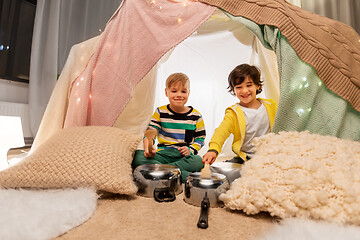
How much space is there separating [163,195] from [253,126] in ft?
1.97

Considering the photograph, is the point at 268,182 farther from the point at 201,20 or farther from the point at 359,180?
the point at 201,20

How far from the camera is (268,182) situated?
60 cm

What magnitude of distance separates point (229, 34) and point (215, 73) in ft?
1.12

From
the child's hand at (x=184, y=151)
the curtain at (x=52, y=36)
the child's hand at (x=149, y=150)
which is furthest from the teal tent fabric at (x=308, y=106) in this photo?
the curtain at (x=52, y=36)

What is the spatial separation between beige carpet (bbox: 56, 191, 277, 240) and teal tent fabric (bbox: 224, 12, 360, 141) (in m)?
0.49

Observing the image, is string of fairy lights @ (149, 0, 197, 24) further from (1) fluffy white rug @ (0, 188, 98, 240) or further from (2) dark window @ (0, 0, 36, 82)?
(2) dark window @ (0, 0, 36, 82)

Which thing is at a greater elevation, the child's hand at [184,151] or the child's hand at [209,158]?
the child's hand at [209,158]

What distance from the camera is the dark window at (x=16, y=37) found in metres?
2.21

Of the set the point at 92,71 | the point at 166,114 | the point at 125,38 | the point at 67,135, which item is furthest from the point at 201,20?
the point at 67,135

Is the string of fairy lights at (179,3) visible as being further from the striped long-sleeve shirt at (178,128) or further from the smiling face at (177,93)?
the striped long-sleeve shirt at (178,128)

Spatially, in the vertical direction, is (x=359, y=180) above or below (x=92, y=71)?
below

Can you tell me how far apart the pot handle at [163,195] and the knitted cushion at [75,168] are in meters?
0.07

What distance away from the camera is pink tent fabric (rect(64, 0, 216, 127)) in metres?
1.12

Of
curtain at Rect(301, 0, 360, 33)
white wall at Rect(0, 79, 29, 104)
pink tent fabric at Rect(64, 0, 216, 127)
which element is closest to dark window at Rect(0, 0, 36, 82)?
white wall at Rect(0, 79, 29, 104)
